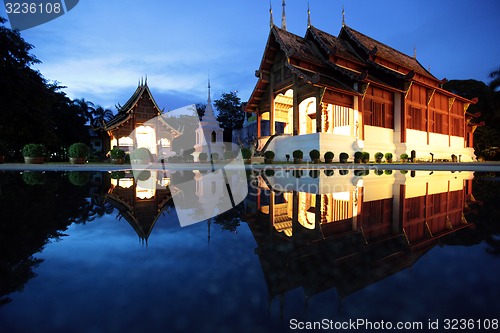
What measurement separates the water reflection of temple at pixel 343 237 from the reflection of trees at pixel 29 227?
1026 millimetres

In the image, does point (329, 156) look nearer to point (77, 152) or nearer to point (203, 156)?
point (203, 156)

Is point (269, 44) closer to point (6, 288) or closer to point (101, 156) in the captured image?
point (101, 156)

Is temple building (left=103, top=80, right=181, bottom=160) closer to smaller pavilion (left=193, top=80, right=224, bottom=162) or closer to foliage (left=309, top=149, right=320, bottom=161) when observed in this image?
smaller pavilion (left=193, top=80, right=224, bottom=162)

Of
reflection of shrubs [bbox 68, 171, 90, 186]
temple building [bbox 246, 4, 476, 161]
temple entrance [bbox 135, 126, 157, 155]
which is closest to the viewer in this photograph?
reflection of shrubs [bbox 68, 171, 90, 186]

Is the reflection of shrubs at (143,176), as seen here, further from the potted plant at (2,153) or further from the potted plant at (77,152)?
the potted plant at (2,153)

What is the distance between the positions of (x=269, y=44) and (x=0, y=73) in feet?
66.7

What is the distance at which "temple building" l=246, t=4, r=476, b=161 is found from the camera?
19.2 m

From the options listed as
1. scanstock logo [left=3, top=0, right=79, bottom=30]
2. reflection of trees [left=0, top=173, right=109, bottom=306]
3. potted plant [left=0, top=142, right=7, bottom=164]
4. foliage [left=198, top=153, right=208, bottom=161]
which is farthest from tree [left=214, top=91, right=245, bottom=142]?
reflection of trees [left=0, top=173, right=109, bottom=306]

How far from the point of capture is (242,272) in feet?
3.95

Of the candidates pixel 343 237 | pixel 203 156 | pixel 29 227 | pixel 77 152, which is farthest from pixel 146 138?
pixel 343 237

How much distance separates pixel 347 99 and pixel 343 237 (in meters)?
19.5

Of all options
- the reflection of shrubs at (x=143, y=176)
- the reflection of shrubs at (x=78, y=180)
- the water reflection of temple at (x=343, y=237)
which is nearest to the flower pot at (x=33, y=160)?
the reflection of shrubs at (x=78, y=180)

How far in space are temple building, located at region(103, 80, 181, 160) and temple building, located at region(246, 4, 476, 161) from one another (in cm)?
925

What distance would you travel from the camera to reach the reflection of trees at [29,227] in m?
1.16
